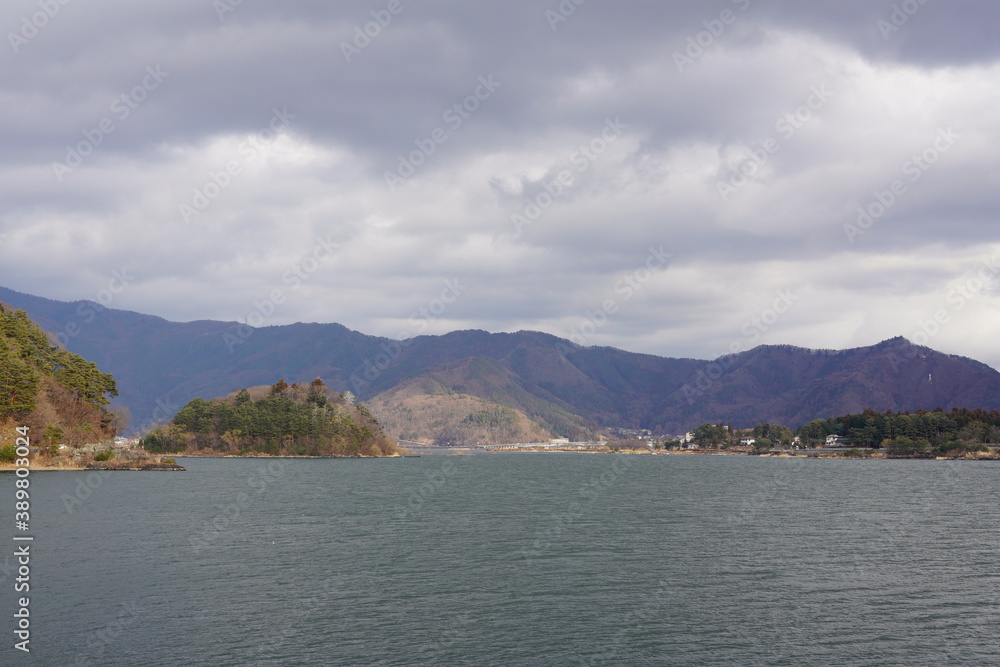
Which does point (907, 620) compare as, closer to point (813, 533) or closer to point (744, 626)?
point (744, 626)

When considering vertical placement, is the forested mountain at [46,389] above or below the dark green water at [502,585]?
above

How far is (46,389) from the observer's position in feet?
536

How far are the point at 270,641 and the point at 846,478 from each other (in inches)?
7332

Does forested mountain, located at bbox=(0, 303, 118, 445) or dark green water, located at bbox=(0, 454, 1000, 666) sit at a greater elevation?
forested mountain, located at bbox=(0, 303, 118, 445)

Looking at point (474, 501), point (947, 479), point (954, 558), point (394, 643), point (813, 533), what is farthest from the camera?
point (947, 479)

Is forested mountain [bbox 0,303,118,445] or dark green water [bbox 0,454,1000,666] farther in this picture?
forested mountain [bbox 0,303,118,445]

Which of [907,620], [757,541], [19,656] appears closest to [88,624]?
[19,656]

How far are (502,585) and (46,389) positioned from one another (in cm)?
15794

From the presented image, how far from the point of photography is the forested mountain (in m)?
143

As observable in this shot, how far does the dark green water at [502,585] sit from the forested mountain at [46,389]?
5329cm

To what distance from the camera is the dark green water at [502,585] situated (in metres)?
37.0

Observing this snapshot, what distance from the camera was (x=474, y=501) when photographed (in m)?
115

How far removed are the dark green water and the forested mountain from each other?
175 ft

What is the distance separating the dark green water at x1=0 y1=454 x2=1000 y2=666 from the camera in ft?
121
